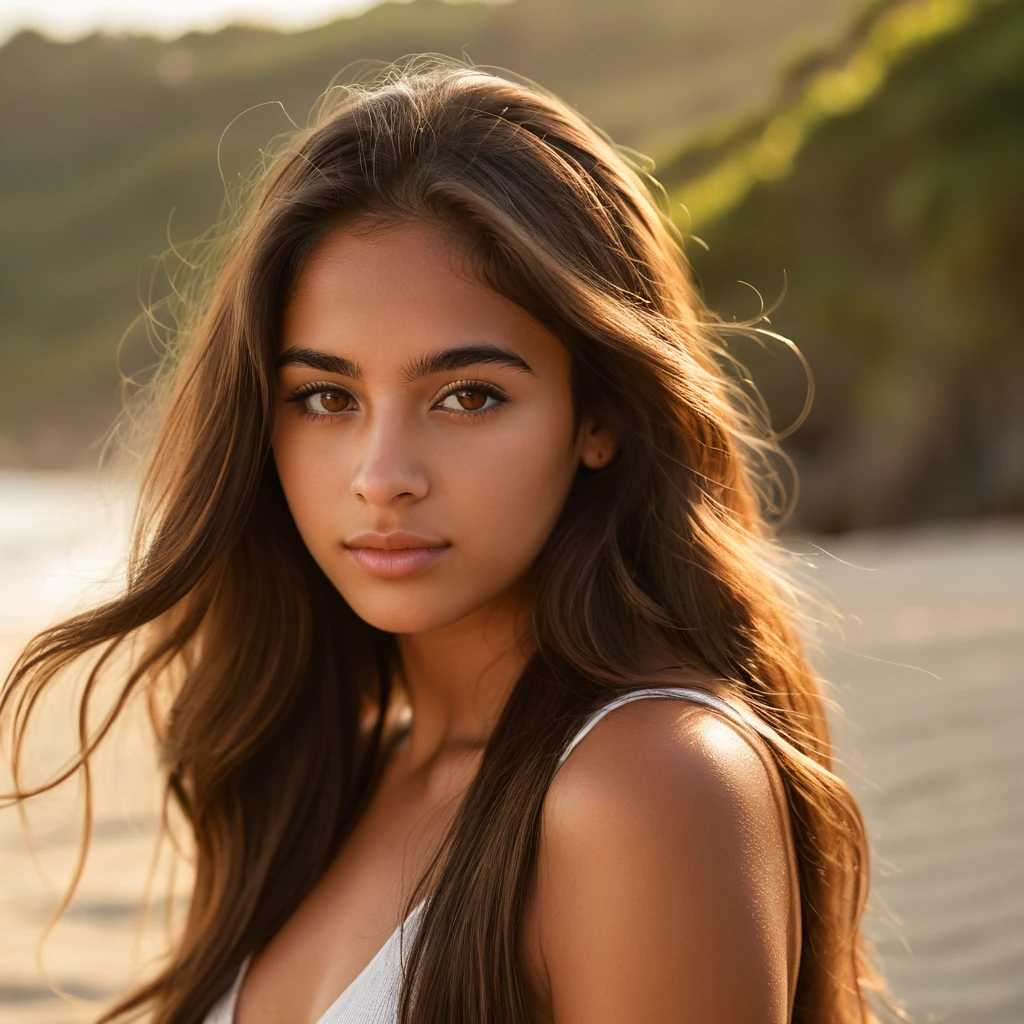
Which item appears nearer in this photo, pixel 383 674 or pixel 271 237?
pixel 271 237

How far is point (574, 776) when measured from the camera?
1.53 meters

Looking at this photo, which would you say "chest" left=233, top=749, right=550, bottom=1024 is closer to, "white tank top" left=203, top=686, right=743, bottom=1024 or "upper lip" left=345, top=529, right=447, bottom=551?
"white tank top" left=203, top=686, right=743, bottom=1024

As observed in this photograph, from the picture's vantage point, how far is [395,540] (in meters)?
1.77

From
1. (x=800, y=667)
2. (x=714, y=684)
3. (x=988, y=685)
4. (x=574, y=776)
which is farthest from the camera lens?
(x=988, y=685)

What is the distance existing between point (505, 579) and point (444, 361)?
1.07ft

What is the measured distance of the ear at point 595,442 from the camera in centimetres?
193

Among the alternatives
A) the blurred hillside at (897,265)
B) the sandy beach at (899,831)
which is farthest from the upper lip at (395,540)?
the blurred hillside at (897,265)

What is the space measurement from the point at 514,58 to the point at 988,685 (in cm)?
4104

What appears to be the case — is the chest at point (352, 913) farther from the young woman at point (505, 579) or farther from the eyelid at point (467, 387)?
the eyelid at point (467, 387)

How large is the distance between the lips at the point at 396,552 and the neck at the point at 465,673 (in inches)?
10.0

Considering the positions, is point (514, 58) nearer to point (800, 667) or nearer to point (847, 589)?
point (847, 589)

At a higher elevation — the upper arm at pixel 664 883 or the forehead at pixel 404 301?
the forehead at pixel 404 301

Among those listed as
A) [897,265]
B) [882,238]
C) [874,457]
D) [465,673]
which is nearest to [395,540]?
[465,673]

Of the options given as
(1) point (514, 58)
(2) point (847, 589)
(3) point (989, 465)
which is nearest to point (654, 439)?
(2) point (847, 589)
